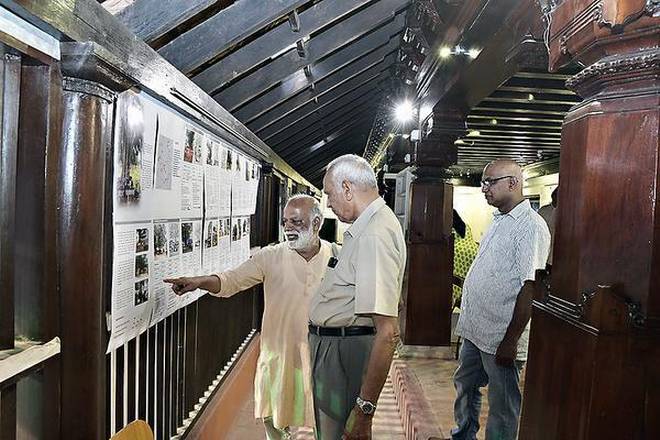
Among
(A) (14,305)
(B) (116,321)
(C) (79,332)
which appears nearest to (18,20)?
(A) (14,305)

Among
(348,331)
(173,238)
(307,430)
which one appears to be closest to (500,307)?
(348,331)

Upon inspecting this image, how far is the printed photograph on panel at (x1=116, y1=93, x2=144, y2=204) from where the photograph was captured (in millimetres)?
1736

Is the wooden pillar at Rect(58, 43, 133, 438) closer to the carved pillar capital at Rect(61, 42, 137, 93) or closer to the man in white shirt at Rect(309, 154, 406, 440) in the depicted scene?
the carved pillar capital at Rect(61, 42, 137, 93)

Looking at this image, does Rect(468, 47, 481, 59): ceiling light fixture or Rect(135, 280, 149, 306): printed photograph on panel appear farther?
Rect(468, 47, 481, 59): ceiling light fixture

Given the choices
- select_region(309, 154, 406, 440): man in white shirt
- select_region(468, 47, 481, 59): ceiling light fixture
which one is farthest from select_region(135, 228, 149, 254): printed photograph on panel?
select_region(468, 47, 481, 59): ceiling light fixture

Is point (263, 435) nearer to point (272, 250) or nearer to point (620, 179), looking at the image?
point (272, 250)

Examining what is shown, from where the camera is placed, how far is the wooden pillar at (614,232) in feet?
3.96

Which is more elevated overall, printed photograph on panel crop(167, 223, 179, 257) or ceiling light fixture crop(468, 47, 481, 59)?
ceiling light fixture crop(468, 47, 481, 59)

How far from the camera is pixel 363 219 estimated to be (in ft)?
7.27

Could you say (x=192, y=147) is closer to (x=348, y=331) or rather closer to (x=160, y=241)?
(x=160, y=241)

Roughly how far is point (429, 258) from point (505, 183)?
87.3 inches

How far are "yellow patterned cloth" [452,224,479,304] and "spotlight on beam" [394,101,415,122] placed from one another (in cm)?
153

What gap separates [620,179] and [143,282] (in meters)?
1.63

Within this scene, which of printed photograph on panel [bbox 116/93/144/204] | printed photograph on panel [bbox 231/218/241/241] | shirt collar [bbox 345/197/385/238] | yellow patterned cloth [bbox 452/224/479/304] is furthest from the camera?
yellow patterned cloth [bbox 452/224/479/304]
